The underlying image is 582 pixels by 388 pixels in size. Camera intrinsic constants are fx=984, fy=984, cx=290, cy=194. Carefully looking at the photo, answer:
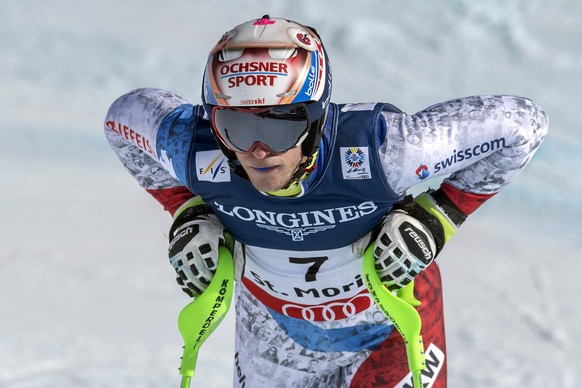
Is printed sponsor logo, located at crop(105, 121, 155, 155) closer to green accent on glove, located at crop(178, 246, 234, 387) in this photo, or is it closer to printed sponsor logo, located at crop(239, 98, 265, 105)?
green accent on glove, located at crop(178, 246, 234, 387)

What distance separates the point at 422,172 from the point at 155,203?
14.0 ft

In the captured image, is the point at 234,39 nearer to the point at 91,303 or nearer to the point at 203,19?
the point at 91,303

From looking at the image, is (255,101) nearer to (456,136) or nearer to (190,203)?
(456,136)

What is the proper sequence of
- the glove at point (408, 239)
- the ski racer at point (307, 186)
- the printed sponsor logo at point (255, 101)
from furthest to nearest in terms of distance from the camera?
the glove at point (408, 239) < the ski racer at point (307, 186) < the printed sponsor logo at point (255, 101)

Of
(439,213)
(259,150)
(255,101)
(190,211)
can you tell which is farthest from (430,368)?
(255,101)

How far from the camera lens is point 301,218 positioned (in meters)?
3.30

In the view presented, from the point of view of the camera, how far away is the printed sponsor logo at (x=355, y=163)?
3092 mm

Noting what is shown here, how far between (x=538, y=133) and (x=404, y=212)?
52 centimetres

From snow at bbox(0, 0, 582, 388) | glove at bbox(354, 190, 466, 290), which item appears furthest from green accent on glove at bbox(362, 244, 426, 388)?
snow at bbox(0, 0, 582, 388)

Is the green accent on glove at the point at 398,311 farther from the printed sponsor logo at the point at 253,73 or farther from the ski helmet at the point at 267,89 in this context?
the printed sponsor logo at the point at 253,73

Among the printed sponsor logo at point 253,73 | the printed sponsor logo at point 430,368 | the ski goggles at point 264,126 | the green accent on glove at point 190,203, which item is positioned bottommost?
the printed sponsor logo at point 430,368

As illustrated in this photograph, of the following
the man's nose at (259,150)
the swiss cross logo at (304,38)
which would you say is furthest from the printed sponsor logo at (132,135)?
the swiss cross logo at (304,38)

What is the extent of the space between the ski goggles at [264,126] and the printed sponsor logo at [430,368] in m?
1.07

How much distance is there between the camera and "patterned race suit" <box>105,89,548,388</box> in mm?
3127
